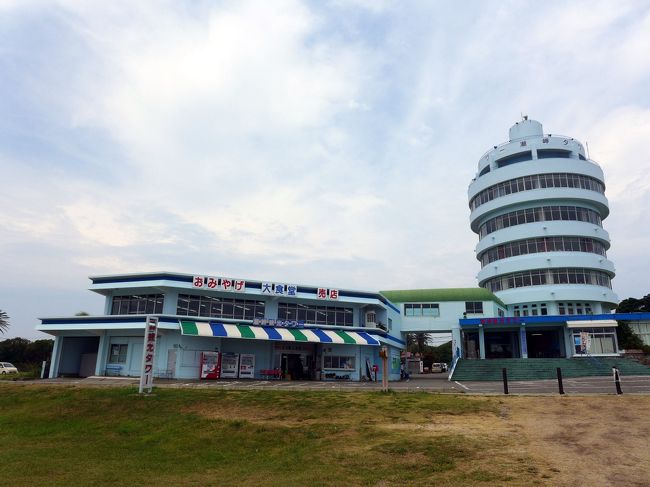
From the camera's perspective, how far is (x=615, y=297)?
53281 mm

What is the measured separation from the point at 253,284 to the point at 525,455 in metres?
30.2

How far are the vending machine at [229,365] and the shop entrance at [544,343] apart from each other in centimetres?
3265

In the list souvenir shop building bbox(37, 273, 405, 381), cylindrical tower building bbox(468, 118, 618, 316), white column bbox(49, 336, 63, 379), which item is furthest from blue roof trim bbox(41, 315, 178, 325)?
cylindrical tower building bbox(468, 118, 618, 316)

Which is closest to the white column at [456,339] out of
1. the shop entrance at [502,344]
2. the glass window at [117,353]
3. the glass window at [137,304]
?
the shop entrance at [502,344]

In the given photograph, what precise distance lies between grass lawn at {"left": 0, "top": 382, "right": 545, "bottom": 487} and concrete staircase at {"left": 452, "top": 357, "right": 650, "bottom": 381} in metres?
16.3

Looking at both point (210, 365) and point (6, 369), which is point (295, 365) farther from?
point (6, 369)

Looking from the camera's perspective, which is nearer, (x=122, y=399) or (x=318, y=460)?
(x=318, y=460)

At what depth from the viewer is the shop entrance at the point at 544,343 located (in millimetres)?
51219

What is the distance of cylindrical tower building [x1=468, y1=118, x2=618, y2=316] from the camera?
51969 millimetres

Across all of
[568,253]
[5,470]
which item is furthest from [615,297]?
[5,470]

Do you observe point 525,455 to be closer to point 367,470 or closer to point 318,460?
point 367,470

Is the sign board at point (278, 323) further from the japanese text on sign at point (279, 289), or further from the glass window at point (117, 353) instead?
the glass window at point (117, 353)

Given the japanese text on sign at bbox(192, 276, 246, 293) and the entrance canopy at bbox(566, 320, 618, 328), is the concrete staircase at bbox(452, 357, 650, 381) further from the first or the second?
the japanese text on sign at bbox(192, 276, 246, 293)

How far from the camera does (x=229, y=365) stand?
3800 centimetres
